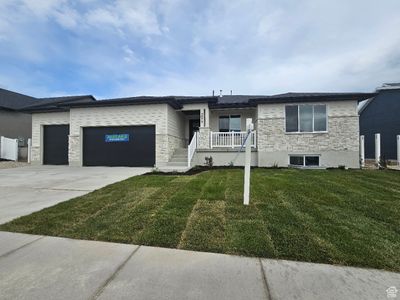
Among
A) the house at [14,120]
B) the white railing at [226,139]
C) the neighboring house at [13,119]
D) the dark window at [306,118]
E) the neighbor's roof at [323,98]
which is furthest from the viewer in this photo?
the neighboring house at [13,119]

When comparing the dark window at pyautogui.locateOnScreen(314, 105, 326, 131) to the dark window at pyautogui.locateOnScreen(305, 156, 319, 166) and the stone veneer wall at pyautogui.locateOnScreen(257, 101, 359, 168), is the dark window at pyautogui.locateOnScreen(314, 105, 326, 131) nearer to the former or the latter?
the stone veneer wall at pyautogui.locateOnScreen(257, 101, 359, 168)

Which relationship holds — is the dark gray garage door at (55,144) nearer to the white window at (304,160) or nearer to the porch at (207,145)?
the porch at (207,145)

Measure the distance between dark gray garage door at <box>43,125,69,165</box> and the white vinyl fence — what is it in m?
3.08

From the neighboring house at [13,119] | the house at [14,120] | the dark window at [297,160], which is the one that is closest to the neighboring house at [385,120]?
the dark window at [297,160]

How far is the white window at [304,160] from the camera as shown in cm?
1283

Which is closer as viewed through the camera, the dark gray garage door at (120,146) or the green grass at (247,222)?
the green grass at (247,222)

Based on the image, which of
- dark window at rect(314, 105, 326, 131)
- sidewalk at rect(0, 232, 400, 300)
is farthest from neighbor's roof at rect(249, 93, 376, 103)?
sidewalk at rect(0, 232, 400, 300)

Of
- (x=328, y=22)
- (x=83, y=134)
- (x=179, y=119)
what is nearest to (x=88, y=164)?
(x=83, y=134)

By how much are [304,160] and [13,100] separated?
25.2 meters

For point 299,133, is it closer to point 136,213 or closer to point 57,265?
point 136,213

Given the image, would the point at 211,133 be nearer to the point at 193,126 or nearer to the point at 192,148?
the point at 192,148

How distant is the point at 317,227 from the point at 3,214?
5.90m

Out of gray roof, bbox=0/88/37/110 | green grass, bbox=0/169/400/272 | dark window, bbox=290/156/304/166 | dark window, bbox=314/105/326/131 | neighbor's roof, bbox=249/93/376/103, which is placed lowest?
green grass, bbox=0/169/400/272

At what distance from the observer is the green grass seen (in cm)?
301
